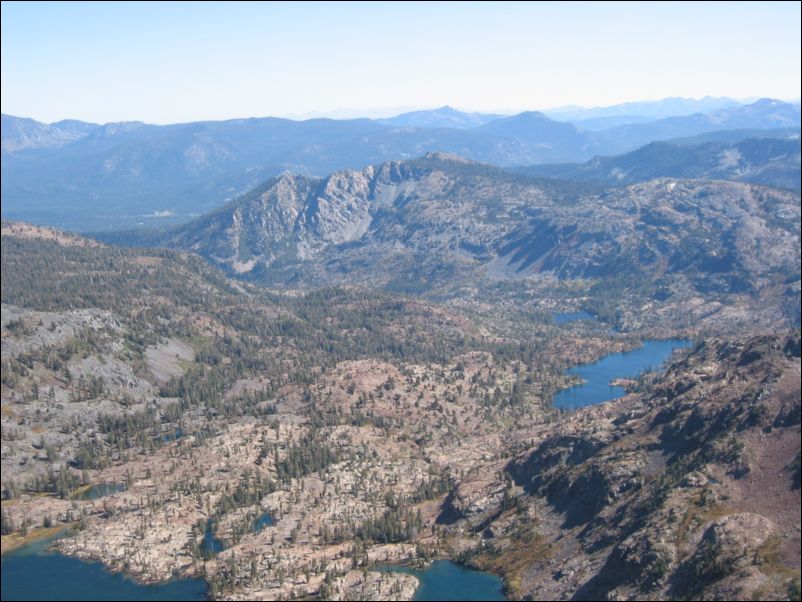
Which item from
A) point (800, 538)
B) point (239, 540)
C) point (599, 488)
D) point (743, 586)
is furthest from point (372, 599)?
point (800, 538)

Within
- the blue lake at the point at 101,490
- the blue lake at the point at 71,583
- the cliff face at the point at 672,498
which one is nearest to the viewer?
the cliff face at the point at 672,498

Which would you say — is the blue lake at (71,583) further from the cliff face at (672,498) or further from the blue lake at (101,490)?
the cliff face at (672,498)

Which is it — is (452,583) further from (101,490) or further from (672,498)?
(101,490)

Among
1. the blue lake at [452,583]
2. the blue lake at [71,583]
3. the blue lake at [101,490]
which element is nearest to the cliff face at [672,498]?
the blue lake at [452,583]

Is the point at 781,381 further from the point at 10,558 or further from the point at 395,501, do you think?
the point at 10,558

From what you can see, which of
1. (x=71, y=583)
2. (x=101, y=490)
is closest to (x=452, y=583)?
(x=71, y=583)

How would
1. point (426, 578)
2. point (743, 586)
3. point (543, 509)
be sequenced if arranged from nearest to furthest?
1. point (743, 586)
2. point (426, 578)
3. point (543, 509)
